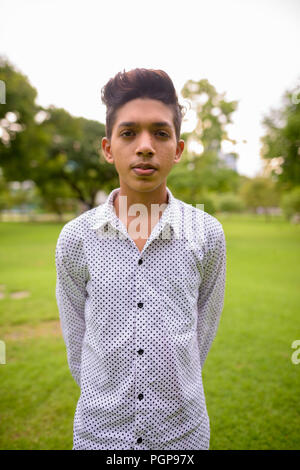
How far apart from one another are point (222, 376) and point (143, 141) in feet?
12.5

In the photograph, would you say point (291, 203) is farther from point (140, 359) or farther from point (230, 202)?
point (140, 359)

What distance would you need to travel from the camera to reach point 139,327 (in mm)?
1523

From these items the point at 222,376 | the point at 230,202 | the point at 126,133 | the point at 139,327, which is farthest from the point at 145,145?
the point at 230,202

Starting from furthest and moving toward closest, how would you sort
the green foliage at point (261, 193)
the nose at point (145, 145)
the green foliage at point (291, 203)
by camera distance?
the green foliage at point (261, 193), the green foliage at point (291, 203), the nose at point (145, 145)

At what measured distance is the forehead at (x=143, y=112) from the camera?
5.01ft

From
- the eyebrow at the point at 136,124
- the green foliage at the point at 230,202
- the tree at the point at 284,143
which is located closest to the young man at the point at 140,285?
the eyebrow at the point at 136,124

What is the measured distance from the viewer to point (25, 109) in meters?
20.3

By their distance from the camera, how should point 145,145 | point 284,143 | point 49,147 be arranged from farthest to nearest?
point 49,147, point 284,143, point 145,145

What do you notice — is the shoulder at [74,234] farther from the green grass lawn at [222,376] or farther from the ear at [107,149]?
the green grass lawn at [222,376]

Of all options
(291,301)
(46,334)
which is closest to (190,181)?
(291,301)

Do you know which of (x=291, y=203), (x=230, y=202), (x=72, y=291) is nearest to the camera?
(x=72, y=291)

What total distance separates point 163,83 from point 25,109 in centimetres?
2186

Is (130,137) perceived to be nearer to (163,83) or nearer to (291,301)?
(163,83)

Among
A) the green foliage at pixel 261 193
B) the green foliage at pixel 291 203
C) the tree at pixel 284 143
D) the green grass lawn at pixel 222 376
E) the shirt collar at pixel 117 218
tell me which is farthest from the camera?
the green foliage at pixel 261 193
